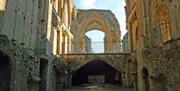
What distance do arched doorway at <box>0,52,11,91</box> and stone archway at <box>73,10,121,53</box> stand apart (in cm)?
1673

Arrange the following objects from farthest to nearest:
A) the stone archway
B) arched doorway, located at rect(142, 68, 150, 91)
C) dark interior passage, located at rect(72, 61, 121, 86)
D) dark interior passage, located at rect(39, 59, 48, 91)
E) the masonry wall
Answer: the stone archway → dark interior passage, located at rect(72, 61, 121, 86) → arched doorway, located at rect(142, 68, 150, 91) → dark interior passage, located at rect(39, 59, 48, 91) → the masonry wall

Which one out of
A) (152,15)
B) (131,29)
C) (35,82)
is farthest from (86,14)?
(35,82)

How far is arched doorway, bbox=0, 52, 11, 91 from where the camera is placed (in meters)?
10.2

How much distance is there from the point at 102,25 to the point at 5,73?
1923 centimetres

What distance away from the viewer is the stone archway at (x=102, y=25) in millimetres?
27375

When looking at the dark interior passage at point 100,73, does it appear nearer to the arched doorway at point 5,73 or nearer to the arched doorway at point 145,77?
the arched doorway at point 145,77

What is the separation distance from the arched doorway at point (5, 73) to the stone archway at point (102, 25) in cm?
1673

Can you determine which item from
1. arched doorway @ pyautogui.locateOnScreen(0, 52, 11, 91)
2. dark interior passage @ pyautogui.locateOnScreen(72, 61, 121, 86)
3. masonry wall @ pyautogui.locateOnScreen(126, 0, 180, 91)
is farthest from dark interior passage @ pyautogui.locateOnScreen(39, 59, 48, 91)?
dark interior passage @ pyautogui.locateOnScreen(72, 61, 121, 86)

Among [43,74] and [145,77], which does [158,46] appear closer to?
[145,77]

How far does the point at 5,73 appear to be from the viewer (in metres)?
10.4

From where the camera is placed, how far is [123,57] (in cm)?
1856

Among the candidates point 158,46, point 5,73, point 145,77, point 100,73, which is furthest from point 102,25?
point 5,73

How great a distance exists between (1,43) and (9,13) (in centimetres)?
160

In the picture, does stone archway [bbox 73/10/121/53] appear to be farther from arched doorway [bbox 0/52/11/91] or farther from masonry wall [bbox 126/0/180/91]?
arched doorway [bbox 0/52/11/91]
